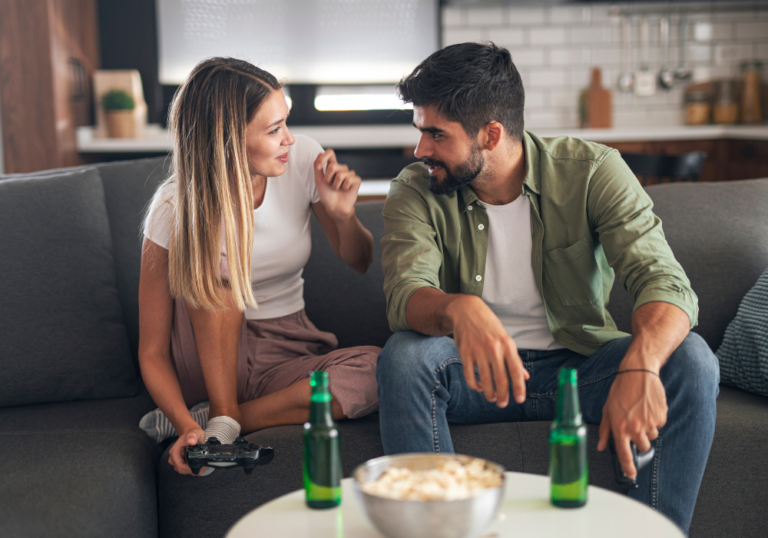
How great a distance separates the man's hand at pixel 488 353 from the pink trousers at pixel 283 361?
405 mm

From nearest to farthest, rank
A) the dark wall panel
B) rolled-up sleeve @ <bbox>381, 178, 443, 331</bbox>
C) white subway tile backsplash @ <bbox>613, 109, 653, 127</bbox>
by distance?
rolled-up sleeve @ <bbox>381, 178, 443, 331</bbox>, the dark wall panel, white subway tile backsplash @ <bbox>613, 109, 653, 127</bbox>

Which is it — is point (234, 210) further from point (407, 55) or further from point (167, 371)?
point (407, 55)

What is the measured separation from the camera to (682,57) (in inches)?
162

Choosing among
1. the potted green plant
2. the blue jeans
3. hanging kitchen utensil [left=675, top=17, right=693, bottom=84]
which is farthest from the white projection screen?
the blue jeans

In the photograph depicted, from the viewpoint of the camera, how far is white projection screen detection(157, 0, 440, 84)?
3.97 m

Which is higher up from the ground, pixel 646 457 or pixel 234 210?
pixel 234 210

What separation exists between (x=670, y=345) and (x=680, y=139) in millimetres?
2866

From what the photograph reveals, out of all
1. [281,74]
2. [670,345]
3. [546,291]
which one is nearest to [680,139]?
[281,74]

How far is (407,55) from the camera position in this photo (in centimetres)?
407

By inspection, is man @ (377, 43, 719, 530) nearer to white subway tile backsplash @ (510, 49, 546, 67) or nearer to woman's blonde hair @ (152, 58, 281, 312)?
woman's blonde hair @ (152, 58, 281, 312)

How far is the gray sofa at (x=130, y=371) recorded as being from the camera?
4.16 ft

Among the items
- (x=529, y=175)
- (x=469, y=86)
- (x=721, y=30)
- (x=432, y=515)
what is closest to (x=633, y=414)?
(x=432, y=515)

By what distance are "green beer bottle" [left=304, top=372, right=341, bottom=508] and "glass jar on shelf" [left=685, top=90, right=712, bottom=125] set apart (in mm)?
3879

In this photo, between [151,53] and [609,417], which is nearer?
[609,417]
